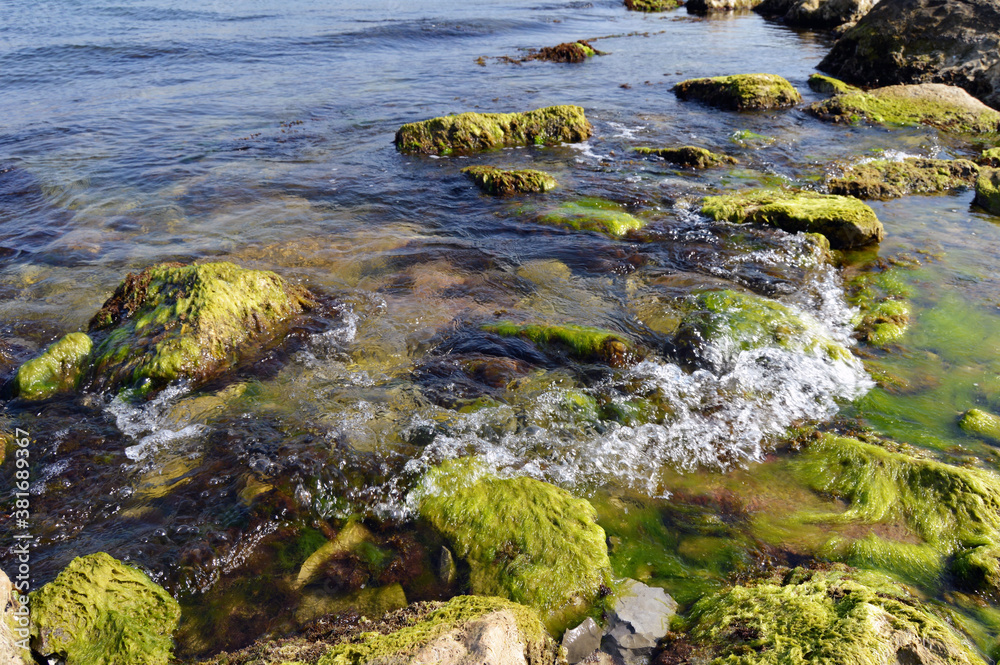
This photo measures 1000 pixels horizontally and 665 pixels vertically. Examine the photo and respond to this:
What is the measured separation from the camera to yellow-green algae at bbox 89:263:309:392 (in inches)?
228

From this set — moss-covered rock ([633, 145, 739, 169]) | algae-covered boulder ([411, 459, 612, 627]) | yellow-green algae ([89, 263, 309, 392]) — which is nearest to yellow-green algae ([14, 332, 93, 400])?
yellow-green algae ([89, 263, 309, 392])

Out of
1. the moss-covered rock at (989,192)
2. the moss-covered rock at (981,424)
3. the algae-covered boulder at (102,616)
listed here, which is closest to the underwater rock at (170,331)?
the algae-covered boulder at (102,616)

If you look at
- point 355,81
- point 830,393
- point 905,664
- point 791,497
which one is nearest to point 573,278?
point 830,393

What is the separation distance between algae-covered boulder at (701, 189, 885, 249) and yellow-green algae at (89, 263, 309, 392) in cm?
692

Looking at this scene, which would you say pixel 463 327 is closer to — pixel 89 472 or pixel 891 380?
pixel 89 472

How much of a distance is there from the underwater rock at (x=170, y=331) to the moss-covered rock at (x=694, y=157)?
8.60 meters

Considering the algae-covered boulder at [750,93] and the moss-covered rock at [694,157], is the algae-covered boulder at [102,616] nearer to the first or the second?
the moss-covered rock at [694,157]

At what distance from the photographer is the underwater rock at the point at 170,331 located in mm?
5746

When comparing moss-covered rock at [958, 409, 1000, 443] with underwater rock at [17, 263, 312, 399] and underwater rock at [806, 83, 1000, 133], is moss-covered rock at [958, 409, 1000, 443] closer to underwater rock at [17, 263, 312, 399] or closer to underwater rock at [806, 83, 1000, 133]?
underwater rock at [17, 263, 312, 399]

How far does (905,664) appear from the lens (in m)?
2.79

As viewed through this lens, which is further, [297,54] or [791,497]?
[297,54]

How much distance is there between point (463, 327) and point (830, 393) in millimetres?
4120

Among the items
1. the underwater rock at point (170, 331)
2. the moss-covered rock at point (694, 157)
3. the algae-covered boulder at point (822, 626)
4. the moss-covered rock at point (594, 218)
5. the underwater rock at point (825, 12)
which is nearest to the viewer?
the algae-covered boulder at point (822, 626)

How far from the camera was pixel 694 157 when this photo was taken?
11.6 meters
